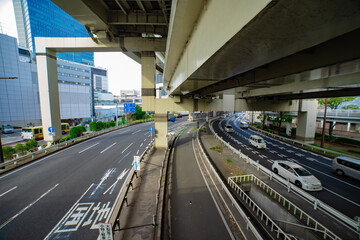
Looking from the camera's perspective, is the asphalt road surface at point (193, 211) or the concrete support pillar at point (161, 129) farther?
the concrete support pillar at point (161, 129)

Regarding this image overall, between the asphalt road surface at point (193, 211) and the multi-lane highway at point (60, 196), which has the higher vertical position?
the asphalt road surface at point (193, 211)

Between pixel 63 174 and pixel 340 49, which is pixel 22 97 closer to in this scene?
pixel 63 174

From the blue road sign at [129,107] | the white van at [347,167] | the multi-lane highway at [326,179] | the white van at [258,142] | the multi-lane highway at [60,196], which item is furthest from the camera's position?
the blue road sign at [129,107]

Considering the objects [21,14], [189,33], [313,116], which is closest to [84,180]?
[189,33]

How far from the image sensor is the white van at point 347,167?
9.26 meters

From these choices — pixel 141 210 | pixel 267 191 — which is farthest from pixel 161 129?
pixel 267 191

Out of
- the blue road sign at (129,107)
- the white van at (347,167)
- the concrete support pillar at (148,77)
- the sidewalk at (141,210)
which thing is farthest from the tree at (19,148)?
the white van at (347,167)

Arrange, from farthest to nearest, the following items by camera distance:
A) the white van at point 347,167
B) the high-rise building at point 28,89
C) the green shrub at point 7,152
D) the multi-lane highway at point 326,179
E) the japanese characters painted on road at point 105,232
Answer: the high-rise building at point 28,89 < the green shrub at point 7,152 < the white van at point 347,167 < the multi-lane highway at point 326,179 < the japanese characters painted on road at point 105,232

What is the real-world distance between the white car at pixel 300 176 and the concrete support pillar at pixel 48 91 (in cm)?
2175

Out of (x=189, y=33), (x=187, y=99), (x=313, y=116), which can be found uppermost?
(x=189, y=33)

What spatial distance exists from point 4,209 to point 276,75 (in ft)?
44.9

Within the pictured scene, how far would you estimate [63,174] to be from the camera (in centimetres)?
989

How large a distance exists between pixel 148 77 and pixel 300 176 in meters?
14.3

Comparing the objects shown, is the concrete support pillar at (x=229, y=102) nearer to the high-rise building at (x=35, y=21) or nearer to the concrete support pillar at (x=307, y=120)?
the concrete support pillar at (x=307, y=120)
